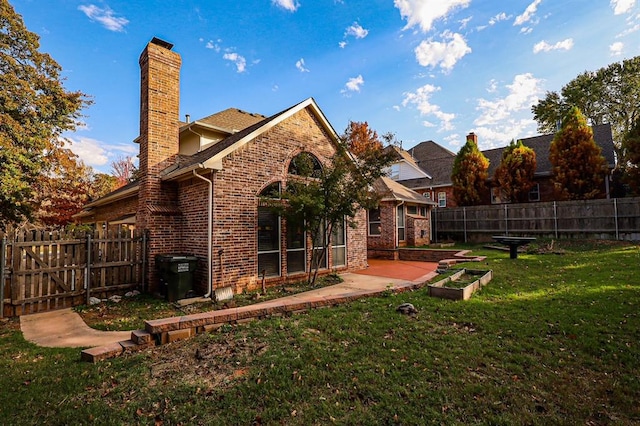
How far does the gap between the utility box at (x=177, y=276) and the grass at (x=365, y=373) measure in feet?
8.61

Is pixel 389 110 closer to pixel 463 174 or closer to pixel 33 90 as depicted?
pixel 463 174

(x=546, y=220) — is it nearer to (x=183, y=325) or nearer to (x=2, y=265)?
(x=183, y=325)

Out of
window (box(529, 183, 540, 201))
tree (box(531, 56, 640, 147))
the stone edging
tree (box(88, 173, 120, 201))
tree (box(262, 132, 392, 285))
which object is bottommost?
the stone edging

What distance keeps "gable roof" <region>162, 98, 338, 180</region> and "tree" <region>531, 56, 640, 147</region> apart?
94.6 feet

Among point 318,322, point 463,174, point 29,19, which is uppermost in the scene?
point 29,19

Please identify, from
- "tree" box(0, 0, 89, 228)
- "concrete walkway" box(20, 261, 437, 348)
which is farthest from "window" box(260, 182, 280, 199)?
"tree" box(0, 0, 89, 228)

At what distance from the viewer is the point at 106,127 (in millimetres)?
18844

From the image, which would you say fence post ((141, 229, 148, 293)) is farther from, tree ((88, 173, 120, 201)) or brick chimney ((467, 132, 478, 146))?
brick chimney ((467, 132, 478, 146))

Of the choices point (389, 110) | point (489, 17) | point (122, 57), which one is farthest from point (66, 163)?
point (489, 17)

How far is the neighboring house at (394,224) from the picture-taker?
15.1m

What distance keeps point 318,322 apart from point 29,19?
18.5 meters

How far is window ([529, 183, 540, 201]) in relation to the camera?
2094 cm

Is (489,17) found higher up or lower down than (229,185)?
higher up

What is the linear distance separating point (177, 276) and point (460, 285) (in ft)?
21.9
